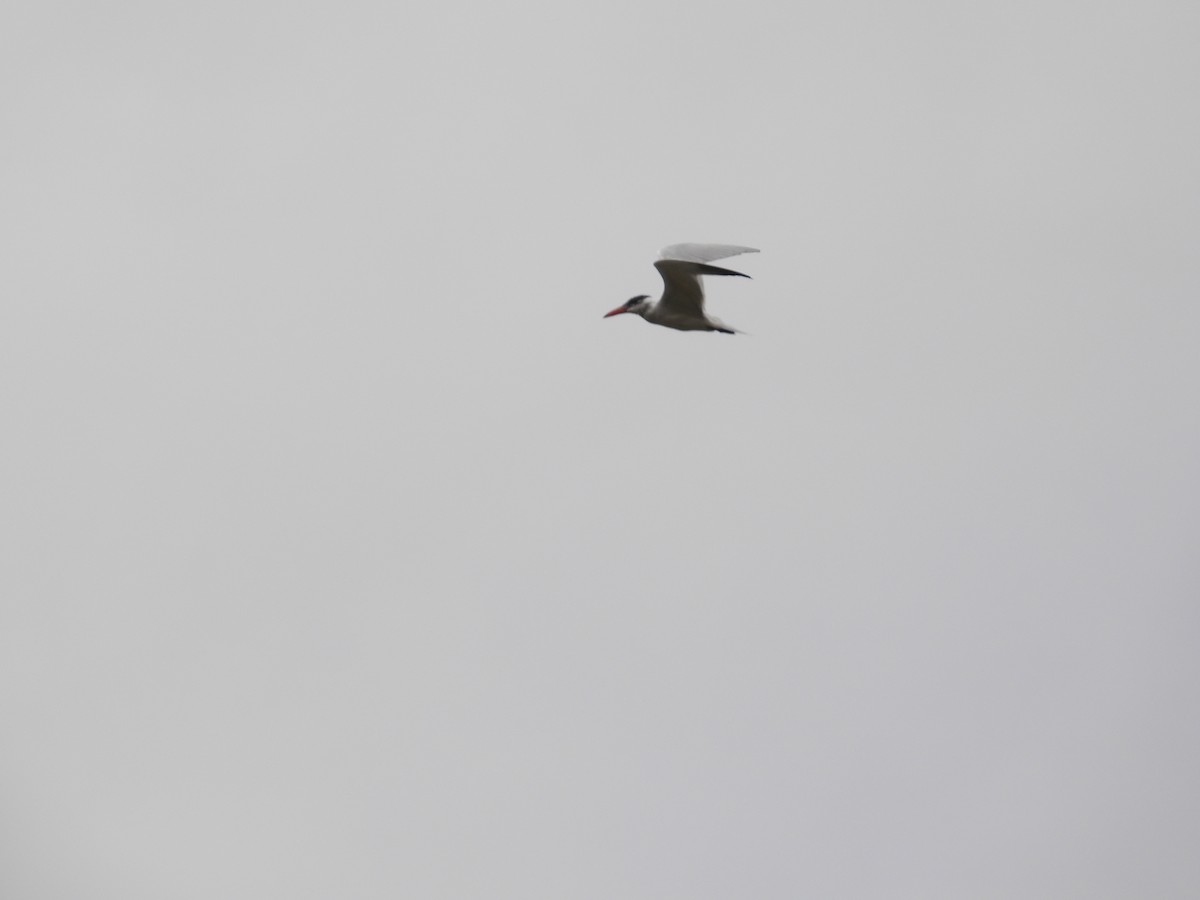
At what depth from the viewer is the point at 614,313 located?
3469 cm

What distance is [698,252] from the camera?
103 ft

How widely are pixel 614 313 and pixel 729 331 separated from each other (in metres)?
2.78

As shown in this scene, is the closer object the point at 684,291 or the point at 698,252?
the point at 698,252

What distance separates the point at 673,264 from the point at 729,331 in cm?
254

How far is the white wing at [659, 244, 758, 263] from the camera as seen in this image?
3125 centimetres

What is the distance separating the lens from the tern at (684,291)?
3144 centimetres

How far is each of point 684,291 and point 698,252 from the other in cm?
212

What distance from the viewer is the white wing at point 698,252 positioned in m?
31.2

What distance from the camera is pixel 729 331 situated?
3403 centimetres

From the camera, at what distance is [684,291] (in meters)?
33.5

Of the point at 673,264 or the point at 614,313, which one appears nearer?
the point at 673,264

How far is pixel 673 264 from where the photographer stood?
32375 millimetres

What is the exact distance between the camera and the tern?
1238 inches
